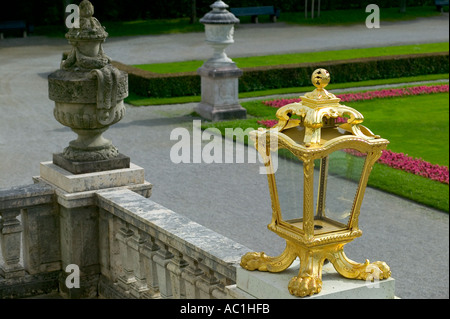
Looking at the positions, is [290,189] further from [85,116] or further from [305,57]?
[305,57]

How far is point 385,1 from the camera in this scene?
4006cm

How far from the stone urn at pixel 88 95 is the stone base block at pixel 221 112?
9030mm

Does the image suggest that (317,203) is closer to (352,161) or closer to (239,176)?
(352,161)

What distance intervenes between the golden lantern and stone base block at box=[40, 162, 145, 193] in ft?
9.10

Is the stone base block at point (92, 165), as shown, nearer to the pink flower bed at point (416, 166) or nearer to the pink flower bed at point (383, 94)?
the pink flower bed at point (416, 166)

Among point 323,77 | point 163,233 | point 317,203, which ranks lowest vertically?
point 163,233

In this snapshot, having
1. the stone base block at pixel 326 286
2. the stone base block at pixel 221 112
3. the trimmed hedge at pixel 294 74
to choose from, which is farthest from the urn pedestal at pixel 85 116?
the trimmed hedge at pixel 294 74

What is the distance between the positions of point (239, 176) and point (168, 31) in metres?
20.5

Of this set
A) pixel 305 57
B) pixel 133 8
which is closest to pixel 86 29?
pixel 305 57

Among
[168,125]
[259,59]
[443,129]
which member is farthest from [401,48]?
[168,125]

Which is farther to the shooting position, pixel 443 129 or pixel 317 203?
pixel 443 129

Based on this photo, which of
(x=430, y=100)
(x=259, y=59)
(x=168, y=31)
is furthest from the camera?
(x=168, y=31)

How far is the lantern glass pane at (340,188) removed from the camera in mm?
3945

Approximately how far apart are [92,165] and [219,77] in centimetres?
947
